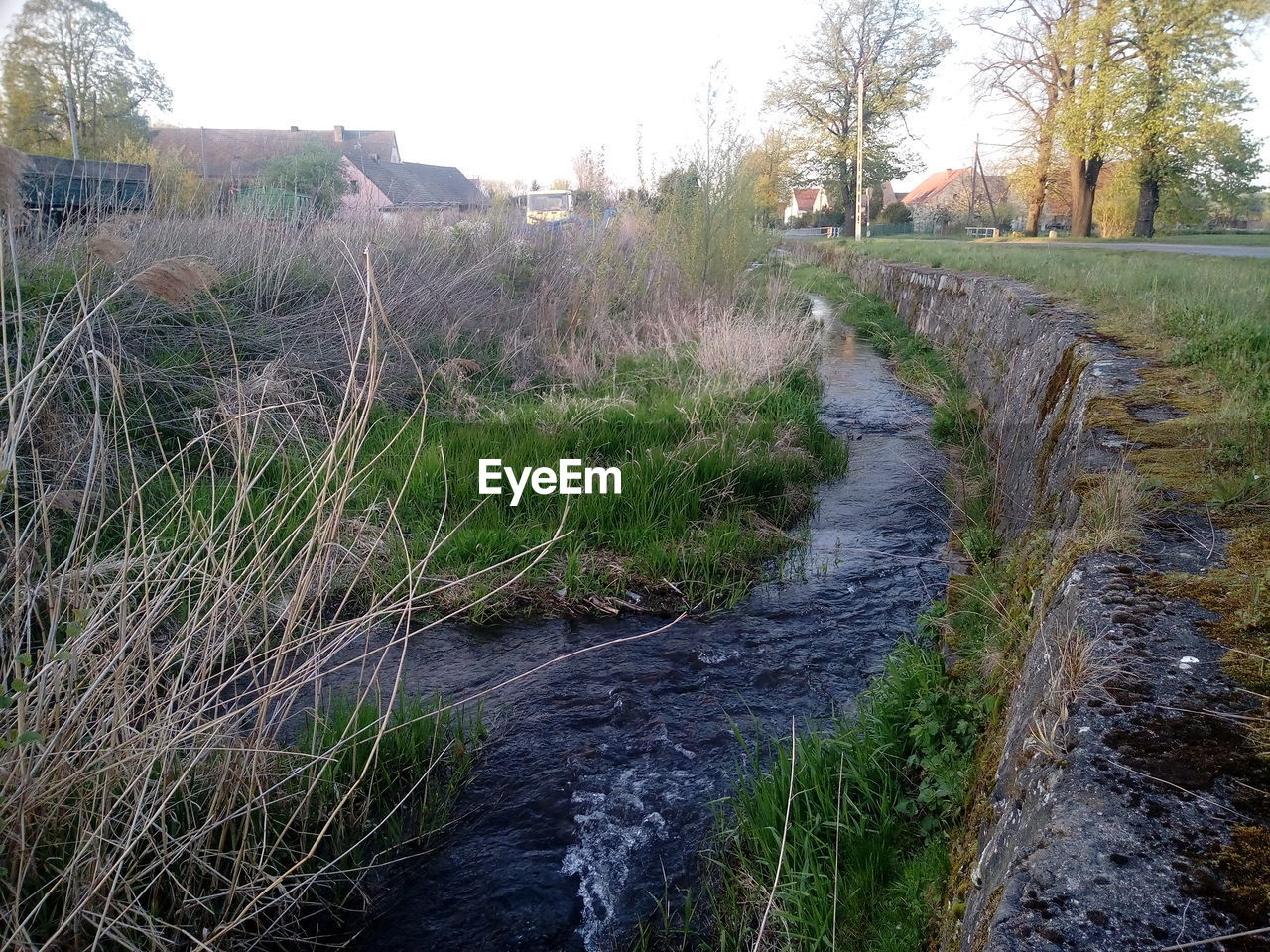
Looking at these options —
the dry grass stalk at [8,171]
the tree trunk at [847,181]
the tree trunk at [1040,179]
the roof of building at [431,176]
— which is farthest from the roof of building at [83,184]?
the tree trunk at [847,181]

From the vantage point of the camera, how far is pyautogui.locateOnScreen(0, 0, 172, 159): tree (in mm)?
26656

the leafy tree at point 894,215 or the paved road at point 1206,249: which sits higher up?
the leafy tree at point 894,215

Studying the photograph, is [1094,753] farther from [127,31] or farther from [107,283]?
[127,31]

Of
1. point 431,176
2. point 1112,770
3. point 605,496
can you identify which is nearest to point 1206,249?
point 605,496

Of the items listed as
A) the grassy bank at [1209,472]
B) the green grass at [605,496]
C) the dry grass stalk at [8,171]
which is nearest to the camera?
the grassy bank at [1209,472]

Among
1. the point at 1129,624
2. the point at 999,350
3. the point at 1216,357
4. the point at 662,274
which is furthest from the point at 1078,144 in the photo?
the point at 1129,624

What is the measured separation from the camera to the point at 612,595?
4.69 m

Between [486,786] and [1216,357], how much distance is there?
3.82 m

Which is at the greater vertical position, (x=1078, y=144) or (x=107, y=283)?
(x=1078, y=144)

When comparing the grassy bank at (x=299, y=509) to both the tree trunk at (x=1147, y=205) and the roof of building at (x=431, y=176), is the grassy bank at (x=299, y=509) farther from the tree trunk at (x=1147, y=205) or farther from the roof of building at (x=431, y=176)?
the roof of building at (x=431, y=176)

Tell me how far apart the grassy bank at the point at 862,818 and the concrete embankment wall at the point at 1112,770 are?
298mm

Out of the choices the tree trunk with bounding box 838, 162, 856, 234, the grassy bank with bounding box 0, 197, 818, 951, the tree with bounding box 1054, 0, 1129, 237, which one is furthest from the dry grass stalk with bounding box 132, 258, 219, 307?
the tree trunk with bounding box 838, 162, 856, 234

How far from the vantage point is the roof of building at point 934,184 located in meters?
70.8

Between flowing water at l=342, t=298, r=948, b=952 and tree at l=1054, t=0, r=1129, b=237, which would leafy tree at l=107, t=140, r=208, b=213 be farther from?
tree at l=1054, t=0, r=1129, b=237
